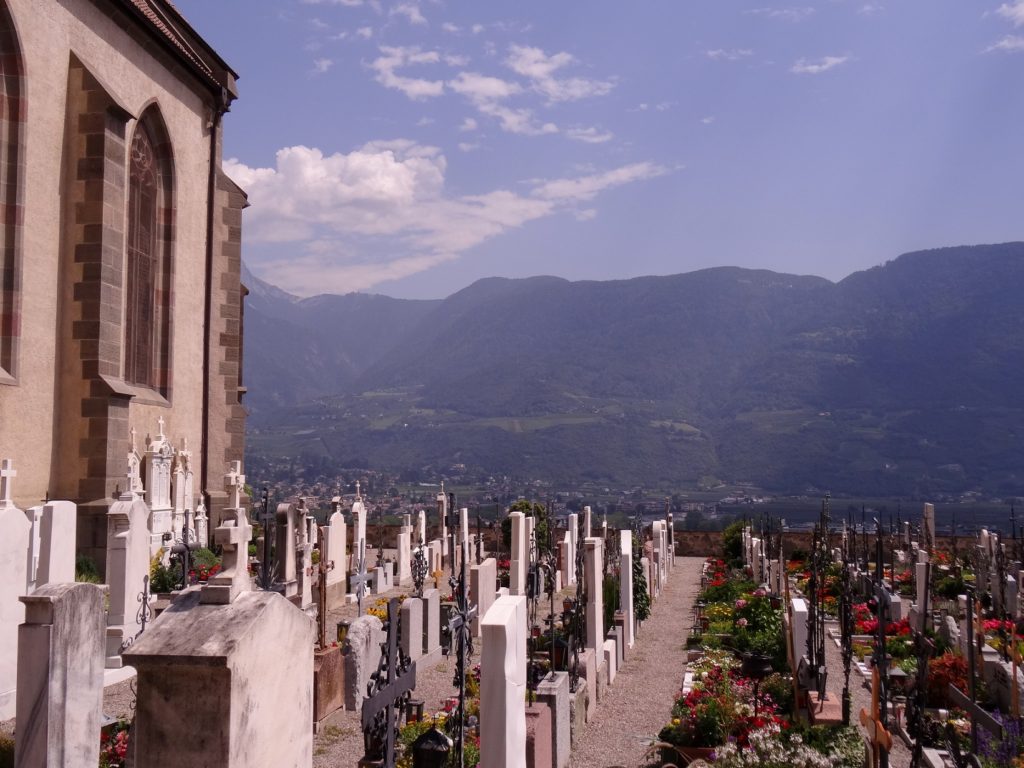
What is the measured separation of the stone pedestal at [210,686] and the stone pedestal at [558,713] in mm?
4564

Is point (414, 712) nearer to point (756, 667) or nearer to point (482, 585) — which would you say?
point (756, 667)

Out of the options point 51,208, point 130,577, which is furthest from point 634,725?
point 51,208

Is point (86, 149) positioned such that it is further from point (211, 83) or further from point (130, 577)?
point (130, 577)

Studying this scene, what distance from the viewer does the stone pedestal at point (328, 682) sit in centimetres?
1052

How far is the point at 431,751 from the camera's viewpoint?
276 inches

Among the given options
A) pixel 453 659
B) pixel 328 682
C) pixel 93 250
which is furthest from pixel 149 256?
pixel 328 682

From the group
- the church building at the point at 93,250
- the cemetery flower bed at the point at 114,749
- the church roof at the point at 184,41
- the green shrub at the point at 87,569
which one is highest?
the church roof at the point at 184,41

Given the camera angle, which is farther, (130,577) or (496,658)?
(130,577)

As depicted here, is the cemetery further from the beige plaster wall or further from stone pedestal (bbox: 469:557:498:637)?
the beige plaster wall

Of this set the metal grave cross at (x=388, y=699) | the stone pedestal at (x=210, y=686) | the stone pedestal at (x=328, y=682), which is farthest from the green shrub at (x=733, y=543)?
the stone pedestal at (x=210, y=686)

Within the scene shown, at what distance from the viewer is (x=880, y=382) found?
19425 centimetres

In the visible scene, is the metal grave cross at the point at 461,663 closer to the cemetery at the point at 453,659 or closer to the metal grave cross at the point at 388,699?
the cemetery at the point at 453,659

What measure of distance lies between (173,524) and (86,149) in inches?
314

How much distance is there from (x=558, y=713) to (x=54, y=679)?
15.5 ft
